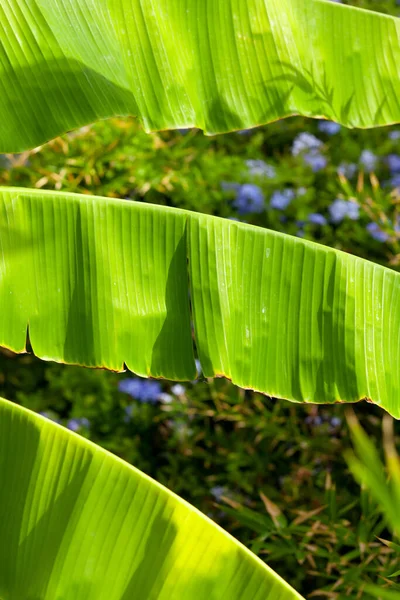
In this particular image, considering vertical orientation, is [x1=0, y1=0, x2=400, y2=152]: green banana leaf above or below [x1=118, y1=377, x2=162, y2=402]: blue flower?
above

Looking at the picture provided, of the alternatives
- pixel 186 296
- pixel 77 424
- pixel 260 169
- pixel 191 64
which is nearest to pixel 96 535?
pixel 186 296

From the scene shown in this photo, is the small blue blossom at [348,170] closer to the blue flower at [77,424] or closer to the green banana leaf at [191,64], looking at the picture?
the green banana leaf at [191,64]

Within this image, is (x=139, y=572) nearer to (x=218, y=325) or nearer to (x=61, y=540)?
(x=61, y=540)

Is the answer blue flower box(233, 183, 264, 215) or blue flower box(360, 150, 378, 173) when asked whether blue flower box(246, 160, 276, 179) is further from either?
blue flower box(360, 150, 378, 173)

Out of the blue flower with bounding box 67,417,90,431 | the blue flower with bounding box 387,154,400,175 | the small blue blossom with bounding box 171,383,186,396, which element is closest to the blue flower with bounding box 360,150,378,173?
the blue flower with bounding box 387,154,400,175

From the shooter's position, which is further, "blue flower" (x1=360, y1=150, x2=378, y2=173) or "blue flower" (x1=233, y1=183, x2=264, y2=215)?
Answer: "blue flower" (x1=360, y1=150, x2=378, y2=173)

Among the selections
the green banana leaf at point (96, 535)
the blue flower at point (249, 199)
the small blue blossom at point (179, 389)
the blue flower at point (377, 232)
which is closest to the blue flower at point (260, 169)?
the blue flower at point (249, 199)

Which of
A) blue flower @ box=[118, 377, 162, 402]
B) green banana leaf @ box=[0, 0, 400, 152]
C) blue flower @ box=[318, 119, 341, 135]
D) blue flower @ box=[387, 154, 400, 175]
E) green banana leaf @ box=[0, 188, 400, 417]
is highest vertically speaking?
green banana leaf @ box=[0, 0, 400, 152]

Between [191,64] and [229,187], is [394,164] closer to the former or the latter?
[229,187]
